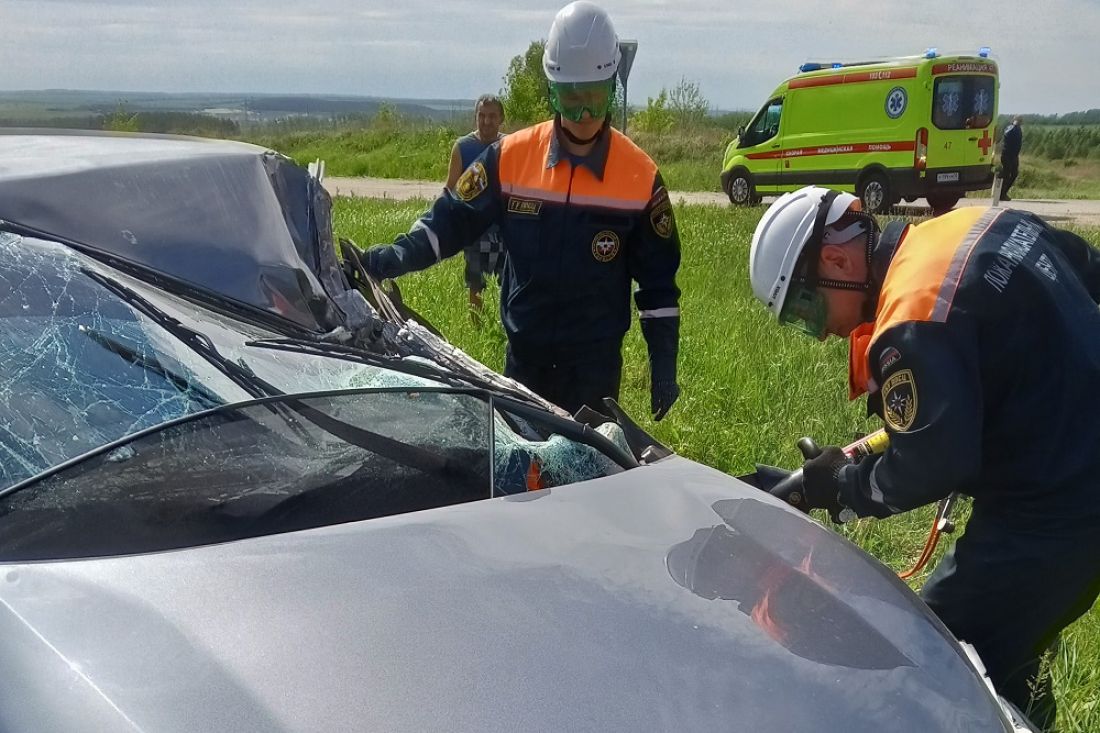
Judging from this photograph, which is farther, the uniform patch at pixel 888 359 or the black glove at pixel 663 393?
the black glove at pixel 663 393

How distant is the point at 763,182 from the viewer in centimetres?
1791

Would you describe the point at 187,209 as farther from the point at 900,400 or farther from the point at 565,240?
the point at 900,400

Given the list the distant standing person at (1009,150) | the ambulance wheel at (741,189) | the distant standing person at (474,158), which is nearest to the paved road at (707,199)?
the ambulance wheel at (741,189)

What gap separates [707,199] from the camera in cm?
1916

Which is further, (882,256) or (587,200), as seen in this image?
(587,200)

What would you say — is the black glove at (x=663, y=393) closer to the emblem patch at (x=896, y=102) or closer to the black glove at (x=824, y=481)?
the black glove at (x=824, y=481)

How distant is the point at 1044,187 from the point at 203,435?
26.2 metres

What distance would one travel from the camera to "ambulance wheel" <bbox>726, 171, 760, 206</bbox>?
18.1 metres

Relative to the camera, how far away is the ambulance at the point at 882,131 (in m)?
15.5

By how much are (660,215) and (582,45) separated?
598mm

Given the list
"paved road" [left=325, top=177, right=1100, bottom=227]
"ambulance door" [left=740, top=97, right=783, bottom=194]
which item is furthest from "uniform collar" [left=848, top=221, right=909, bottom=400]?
"ambulance door" [left=740, top=97, right=783, bottom=194]

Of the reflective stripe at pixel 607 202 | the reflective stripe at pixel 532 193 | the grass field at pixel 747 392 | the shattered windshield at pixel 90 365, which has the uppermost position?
the reflective stripe at pixel 532 193

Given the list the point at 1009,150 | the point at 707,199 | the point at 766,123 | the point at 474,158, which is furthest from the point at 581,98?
the point at 1009,150

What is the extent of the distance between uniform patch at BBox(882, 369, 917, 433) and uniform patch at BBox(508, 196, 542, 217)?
1495 millimetres
